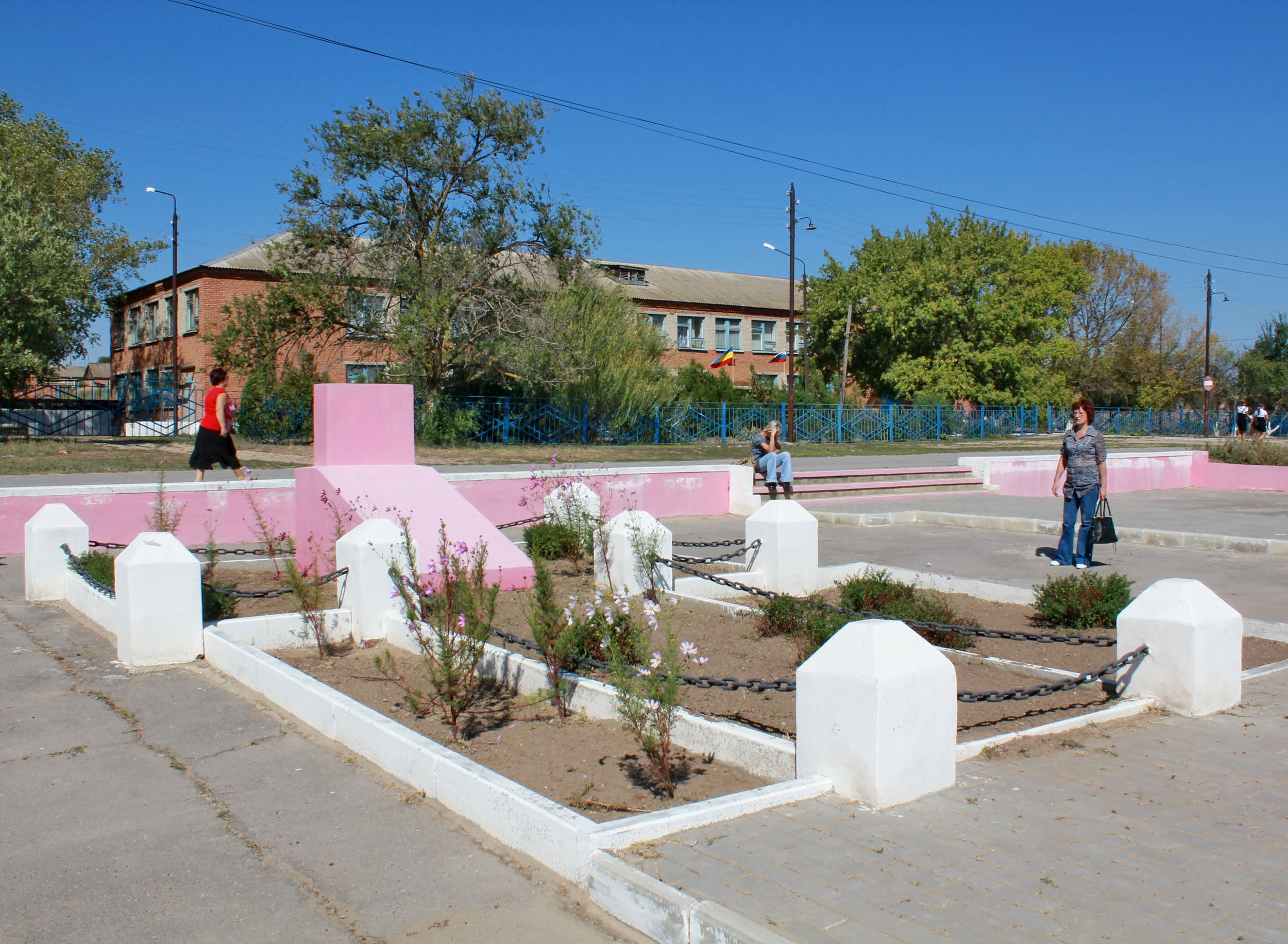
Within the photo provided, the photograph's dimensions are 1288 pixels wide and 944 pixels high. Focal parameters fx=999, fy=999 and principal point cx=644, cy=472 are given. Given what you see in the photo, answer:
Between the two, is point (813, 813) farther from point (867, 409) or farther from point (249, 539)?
point (867, 409)

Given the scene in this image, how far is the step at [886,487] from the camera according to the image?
65.0ft

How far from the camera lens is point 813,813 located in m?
3.79

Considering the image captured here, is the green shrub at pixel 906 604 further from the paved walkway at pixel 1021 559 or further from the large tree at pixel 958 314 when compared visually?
the large tree at pixel 958 314

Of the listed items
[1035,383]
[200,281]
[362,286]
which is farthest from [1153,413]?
[200,281]

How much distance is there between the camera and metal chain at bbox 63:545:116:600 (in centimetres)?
778

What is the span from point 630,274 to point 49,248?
104ft

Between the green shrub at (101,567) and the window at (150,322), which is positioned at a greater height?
the window at (150,322)

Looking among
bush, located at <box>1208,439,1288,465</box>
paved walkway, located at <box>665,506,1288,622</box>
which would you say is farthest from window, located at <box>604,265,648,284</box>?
paved walkway, located at <box>665,506,1288,622</box>

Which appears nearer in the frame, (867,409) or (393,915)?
(393,915)

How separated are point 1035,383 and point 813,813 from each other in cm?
4795

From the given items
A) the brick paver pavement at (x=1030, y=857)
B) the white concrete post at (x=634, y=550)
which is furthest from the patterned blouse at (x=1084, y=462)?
the brick paver pavement at (x=1030, y=857)

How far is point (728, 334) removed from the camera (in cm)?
5581

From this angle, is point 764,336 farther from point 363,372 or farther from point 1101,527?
point 1101,527

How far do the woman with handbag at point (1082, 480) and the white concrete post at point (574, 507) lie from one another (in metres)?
4.73
